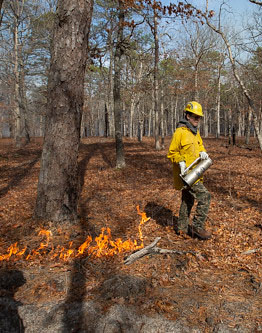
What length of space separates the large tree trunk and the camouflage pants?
7.35 feet

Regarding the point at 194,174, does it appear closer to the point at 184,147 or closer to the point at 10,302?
the point at 184,147

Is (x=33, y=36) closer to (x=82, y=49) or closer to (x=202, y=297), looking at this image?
(x=82, y=49)

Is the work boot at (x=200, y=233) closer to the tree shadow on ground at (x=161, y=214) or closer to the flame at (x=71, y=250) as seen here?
the tree shadow on ground at (x=161, y=214)

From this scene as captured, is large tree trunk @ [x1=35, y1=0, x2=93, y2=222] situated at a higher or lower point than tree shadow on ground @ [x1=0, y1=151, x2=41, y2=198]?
higher

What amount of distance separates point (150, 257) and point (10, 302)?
1.94 m

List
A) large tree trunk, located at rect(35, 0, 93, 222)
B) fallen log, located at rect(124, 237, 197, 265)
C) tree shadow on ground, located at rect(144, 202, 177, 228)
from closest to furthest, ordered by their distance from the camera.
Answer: fallen log, located at rect(124, 237, 197, 265)
large tree trunk, located at rect(35, 0, 93, 222)
tree shadow on ground, located at rect(144, 202, 177, 228)

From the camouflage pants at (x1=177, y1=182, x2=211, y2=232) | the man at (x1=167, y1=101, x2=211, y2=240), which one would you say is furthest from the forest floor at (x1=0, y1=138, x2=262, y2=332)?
the man at (x1=167, y1=101, x2=211, y2=240)

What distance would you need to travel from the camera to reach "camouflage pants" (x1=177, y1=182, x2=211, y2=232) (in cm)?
428

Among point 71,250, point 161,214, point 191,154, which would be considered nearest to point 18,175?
point 161,214

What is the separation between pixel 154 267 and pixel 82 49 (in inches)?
163

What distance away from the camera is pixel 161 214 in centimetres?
585

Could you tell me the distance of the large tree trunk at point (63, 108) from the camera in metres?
4.57

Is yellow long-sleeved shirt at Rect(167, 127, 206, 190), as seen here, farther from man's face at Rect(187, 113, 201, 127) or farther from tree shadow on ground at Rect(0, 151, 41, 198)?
tree shadow on ground at Rect(0, 151, 41, 198)

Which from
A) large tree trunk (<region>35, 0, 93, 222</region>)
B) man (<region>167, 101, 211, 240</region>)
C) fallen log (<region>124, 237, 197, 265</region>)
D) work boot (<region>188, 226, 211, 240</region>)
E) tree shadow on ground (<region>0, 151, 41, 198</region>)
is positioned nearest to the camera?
fallen log (<region>124, 237, 197, 265</region>)
